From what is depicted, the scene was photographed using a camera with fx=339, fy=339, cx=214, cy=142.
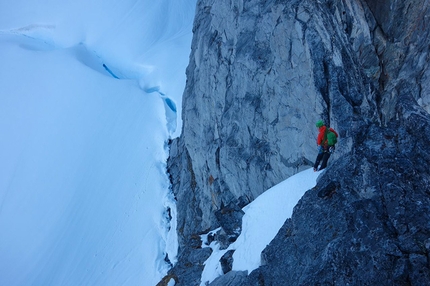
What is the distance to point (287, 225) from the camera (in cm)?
770

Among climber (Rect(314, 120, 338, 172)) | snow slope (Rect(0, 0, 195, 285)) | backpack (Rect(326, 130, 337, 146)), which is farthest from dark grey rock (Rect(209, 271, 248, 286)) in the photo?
snow slope (Rect(0, 0, 195, 285))

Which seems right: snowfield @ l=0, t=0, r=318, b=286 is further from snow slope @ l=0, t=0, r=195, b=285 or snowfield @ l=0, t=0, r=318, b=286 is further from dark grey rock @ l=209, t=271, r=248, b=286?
dark grey rock @ l=209, t=271, r=248, b=286

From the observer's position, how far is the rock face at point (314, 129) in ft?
18.9

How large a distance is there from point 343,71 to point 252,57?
11.9ft

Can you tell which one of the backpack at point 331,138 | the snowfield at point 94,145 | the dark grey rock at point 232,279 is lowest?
the dark grey rock at point 232,279

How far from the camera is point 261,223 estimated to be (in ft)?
31.3

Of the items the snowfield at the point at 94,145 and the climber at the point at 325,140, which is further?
the snowfield at the point at 94,145

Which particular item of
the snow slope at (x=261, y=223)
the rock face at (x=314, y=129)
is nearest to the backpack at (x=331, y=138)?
the rock face at (x=314, y=129)

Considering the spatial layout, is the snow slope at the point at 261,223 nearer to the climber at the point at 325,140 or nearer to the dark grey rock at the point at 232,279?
the dark grey rock at the point at 232,279

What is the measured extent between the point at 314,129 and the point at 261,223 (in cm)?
333

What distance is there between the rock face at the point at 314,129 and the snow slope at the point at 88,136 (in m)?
3.11

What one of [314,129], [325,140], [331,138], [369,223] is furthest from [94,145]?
[369,223]

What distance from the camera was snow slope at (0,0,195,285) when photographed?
1912 centimetres

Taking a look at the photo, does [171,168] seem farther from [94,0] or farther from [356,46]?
[94,0]
